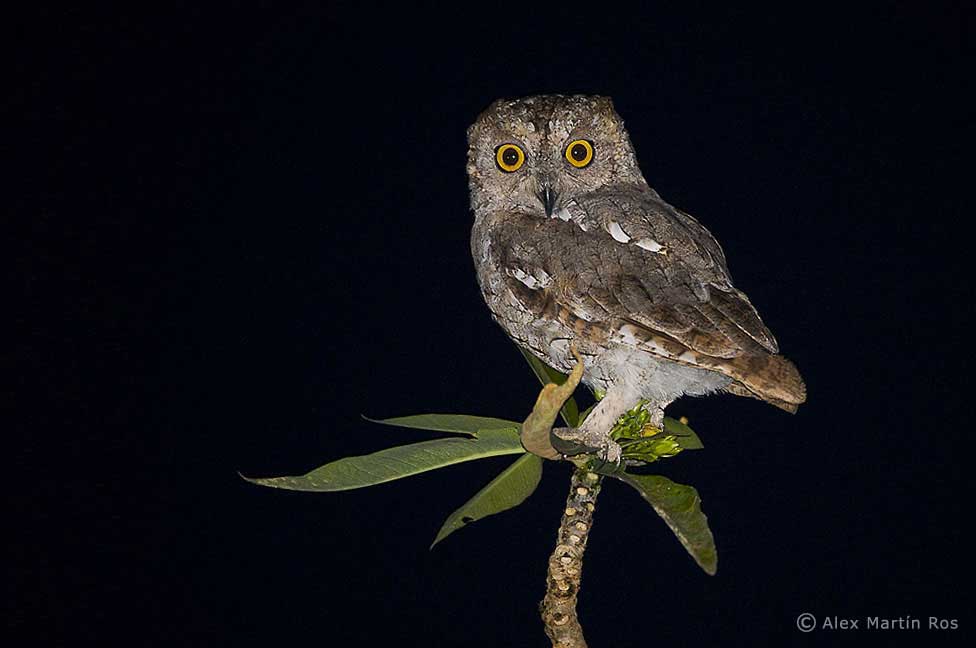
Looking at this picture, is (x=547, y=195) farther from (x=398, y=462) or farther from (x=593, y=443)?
(x=398, y=462)

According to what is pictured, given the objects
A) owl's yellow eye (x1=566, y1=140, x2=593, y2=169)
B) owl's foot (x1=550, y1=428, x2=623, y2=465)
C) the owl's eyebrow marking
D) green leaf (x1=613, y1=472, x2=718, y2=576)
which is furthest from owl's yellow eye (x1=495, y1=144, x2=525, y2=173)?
green leaf (x1=613, y1=472, x2=718, y2=576)

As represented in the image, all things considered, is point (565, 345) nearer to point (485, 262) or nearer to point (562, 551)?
point (485, 262)

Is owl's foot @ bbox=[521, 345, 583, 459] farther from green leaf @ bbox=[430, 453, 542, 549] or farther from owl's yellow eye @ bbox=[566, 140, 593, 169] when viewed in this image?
owl's yellow eye @ bbox=[566, 140, 593, 169]

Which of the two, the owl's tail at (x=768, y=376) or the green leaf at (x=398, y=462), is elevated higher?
the owl's tail at (x=768, y=376)

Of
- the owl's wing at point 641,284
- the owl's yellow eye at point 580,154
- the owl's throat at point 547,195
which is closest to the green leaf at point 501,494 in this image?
the owl's wing at point 641,284

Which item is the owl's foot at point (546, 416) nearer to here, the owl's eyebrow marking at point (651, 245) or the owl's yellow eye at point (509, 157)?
the owl's eyebrow marking at point (651, 245)

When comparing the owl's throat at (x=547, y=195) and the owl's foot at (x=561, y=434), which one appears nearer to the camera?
the owl's foot at (x=561, y=434)

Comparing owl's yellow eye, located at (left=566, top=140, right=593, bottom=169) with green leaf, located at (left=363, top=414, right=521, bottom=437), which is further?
owl's yellow eye, located at (left=566, top=140, right=593, bottom=169)
